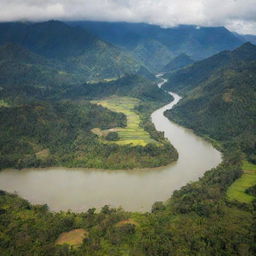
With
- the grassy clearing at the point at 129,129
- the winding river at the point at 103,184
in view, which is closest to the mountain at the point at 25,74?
the grassy clearing at the point at 129,129

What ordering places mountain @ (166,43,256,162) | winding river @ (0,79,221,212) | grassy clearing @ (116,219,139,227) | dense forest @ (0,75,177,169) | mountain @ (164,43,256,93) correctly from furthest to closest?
mountain @ (164,43,256,93)
mountain @ (166,43,256,162)
dense forest @ (0,75,177,169)
winding river @ (0,79,221,212)
grassy clearing @ (116,219,139,227)

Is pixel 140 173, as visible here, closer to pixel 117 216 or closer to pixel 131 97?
pixel 117 216

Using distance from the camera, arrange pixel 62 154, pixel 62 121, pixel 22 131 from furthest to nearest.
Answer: pixel 62 121, pixel 22 131, pixel 62 154

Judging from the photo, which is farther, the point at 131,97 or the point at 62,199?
the point at 131,97

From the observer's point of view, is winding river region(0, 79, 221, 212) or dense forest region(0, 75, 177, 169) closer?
winding river region(0, 79, 221, 212)

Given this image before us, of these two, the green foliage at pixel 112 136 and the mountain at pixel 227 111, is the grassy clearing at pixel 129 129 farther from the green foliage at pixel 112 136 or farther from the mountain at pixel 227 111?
the mountain at pixel 227 111

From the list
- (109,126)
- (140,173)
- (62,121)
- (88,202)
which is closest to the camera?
(88,202)

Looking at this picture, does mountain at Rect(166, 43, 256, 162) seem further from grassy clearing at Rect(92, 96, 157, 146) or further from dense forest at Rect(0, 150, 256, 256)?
dense forest at Rect(0, 150, 256, 256)

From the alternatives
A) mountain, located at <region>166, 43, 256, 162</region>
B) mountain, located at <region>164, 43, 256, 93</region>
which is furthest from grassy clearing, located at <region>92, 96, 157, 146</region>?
mountain, located at <region>164, 43, 256, 93</region>

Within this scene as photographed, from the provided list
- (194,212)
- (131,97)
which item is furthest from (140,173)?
(131,97)
